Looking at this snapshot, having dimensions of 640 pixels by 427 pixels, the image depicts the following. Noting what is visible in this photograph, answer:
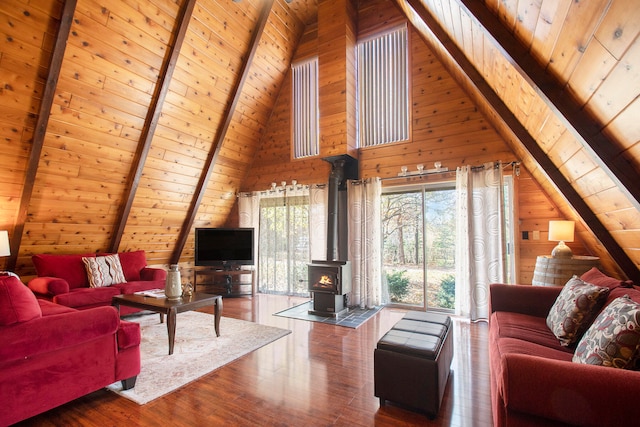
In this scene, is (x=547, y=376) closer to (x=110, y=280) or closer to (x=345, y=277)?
(x=345, y=277)

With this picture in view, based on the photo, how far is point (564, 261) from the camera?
10.7 feet

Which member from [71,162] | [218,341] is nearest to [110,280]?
[71,162]

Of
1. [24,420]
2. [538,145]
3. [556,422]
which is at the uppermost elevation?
[538,145]

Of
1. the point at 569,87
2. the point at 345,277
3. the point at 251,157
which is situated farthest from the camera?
the point at 251,157

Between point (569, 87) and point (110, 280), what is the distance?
5.76 meters

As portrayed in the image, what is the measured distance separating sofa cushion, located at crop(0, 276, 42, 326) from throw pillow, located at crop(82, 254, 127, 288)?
2811 millimetres

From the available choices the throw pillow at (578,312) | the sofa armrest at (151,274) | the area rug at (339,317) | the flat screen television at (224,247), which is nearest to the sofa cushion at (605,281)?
the throw pillow at (578,312)

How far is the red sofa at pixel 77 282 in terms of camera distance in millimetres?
4113

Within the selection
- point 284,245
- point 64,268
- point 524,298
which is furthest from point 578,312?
point 64,268

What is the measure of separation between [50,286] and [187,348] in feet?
7.28

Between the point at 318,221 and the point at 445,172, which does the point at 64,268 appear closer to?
the point at 318,221

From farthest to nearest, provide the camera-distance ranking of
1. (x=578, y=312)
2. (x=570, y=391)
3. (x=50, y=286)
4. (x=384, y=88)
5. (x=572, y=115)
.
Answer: (x=384, y=88)
(x=50, y=286)
(x=578, y=312)
(x=572, y=115)
(x=570, y=391)

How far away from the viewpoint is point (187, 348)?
11.3 feet

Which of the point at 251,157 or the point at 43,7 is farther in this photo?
the point at 251,157
